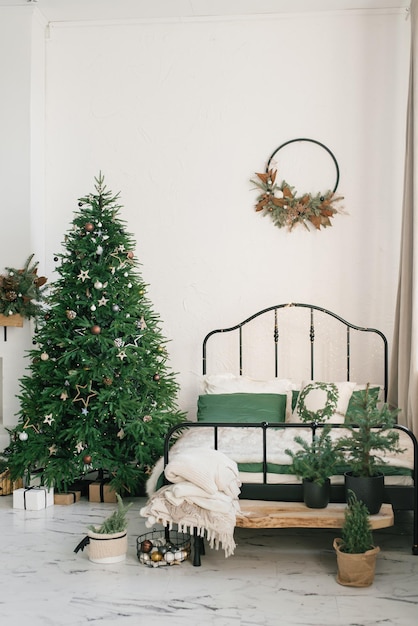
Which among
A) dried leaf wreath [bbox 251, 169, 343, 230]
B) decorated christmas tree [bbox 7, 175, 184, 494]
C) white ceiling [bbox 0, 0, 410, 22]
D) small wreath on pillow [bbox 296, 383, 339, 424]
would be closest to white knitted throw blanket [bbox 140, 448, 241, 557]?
small wreath on pillow [bbox 296, 383, 339, 424]

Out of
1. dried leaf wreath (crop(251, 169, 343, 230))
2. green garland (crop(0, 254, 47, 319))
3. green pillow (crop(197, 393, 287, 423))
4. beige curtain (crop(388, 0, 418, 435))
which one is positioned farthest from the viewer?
dried leaf wreath (crop(251, 169, 343, 230))

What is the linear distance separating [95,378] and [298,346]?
152 cm

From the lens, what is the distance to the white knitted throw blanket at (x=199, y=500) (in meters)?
3.47

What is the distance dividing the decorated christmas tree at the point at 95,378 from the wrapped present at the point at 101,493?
0.06 m

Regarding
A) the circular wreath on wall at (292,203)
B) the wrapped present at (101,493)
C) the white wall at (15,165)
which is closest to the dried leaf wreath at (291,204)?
the circular wreath on wall at (292,203)

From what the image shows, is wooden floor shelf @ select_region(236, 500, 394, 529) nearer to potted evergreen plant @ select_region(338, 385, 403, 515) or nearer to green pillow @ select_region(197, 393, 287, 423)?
potted evergreen plant @ select_region(338, 385, 403, 515)

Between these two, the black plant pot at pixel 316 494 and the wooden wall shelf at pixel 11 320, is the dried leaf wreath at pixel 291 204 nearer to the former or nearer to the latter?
the wooden wall shelf at pixel 11 320

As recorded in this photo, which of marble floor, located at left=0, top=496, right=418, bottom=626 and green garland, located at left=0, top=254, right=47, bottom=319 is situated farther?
green garland, located at left=0, top=254, right=47, bottom=319

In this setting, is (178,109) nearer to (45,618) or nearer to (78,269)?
(78,269)

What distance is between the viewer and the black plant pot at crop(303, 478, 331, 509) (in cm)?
358

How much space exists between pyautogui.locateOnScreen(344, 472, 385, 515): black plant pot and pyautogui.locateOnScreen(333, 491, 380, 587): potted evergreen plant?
16 cm

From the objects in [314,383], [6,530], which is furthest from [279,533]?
[6,530]

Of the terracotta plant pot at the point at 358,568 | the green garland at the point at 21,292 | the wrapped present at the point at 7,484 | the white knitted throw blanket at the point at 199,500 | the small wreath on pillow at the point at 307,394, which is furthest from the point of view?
the green garland at the point at 21,292

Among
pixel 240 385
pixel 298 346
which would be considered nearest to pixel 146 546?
pixel 240 385
